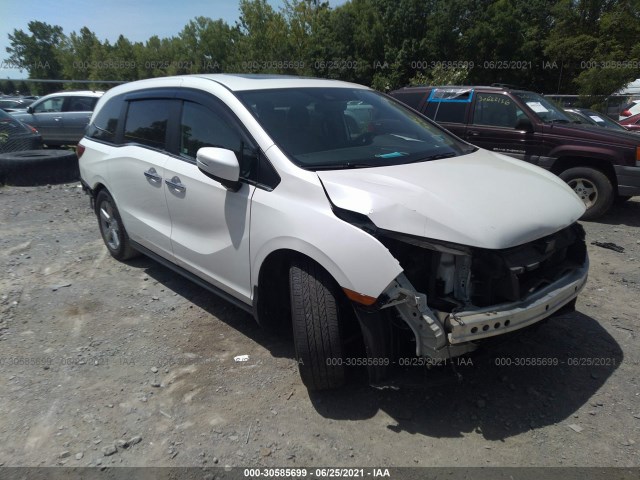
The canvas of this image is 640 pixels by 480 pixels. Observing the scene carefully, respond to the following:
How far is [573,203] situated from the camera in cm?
304

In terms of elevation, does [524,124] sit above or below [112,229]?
above

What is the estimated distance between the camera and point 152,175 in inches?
155

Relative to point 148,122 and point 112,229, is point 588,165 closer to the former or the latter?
point 148,122

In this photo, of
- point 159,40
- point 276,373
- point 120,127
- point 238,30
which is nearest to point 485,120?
point 120,127

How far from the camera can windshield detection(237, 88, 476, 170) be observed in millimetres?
3090

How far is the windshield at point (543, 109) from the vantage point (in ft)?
24.0

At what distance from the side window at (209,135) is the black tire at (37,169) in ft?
21.5

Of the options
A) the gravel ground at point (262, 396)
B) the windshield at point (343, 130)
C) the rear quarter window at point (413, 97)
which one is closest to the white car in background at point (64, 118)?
the rear quarter window at point (413, 97)

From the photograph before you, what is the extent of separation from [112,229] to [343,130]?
2.94 metres

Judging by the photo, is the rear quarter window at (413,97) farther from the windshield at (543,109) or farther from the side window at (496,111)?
the windshield at (543,109)

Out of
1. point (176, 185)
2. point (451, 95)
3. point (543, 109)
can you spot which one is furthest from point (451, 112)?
point (176, 185)

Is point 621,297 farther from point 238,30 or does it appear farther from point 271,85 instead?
point 238,30

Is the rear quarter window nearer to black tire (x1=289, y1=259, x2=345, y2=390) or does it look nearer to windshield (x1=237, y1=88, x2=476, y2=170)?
windshield (x1=237, y1=88, x2=476, y2=170)

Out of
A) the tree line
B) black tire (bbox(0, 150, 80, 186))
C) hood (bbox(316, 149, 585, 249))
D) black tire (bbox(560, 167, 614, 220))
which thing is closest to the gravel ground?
hood (bbox(316, 149, 585, 249))
